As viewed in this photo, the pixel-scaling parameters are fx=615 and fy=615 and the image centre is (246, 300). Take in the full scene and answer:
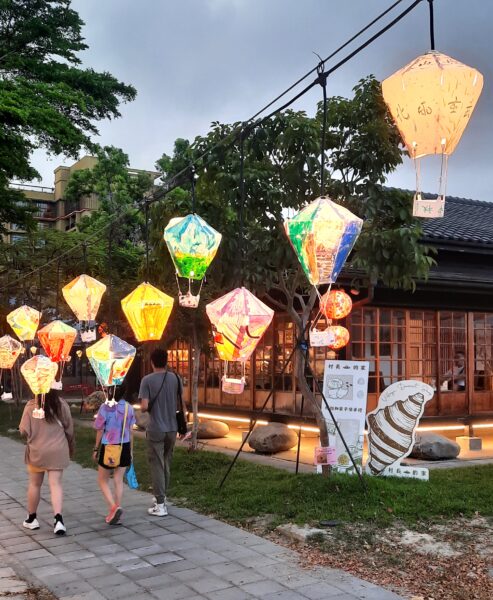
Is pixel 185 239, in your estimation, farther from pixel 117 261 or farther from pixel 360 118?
pixel 117 261

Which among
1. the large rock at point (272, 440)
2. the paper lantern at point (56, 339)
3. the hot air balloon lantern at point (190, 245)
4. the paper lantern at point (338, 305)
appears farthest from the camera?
the large rock at point (272, 440)

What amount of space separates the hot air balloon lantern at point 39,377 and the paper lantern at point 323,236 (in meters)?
3.37

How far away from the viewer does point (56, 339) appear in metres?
9.98

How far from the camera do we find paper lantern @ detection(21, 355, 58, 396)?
7.08 meters

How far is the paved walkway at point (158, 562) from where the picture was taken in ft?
17.1

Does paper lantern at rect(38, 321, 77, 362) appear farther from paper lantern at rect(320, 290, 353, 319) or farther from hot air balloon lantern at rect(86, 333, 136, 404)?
paper lantern at rect(320, 290, 353, 319)

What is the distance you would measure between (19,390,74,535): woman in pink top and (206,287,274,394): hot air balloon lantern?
2.05 metres

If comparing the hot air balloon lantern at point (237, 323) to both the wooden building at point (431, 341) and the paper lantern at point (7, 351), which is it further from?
→ the paper lantern at point (7, 351)

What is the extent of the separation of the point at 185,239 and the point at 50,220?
54.3 m

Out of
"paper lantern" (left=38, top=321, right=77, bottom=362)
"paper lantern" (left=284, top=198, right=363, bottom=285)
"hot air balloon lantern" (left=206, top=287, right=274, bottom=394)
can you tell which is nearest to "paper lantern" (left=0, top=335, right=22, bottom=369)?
"paper lantern" (left=38, top=321, right=77, bottom=362)

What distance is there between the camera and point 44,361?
7430 millimetres

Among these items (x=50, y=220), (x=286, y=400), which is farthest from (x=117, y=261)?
(x=50, y=220)

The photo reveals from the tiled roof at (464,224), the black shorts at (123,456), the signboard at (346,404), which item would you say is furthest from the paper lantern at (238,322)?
the tiled roof at (464,224)

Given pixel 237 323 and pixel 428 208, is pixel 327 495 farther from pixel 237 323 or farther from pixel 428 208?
pixel 428 208
